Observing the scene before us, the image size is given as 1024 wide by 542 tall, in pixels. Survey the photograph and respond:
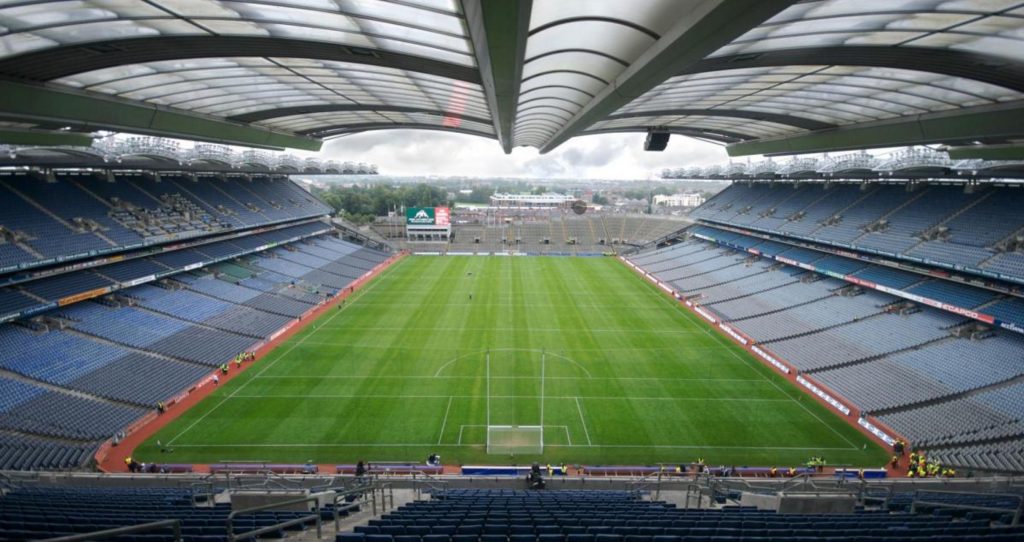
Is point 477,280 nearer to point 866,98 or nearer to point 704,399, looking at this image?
point 704,399

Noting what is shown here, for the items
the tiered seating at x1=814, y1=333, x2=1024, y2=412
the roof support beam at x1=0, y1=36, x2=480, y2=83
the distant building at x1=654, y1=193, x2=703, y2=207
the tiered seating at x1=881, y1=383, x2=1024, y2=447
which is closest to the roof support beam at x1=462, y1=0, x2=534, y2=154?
the roof support beam at x1=0, y1=36, x2=480, y2=83

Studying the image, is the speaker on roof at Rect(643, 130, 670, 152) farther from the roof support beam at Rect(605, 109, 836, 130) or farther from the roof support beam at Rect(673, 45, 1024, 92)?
the roof support beam at Rect(673, 45, 1024, 92)

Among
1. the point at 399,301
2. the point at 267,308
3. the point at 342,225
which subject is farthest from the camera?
the point at 342,225

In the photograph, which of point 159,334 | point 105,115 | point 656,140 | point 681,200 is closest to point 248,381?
point 159,334

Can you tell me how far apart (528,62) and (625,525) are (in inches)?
360

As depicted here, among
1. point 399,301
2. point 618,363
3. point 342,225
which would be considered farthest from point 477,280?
point 342,225

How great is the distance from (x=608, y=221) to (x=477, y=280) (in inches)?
1535

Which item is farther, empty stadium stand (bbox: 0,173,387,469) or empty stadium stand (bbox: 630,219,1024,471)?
empty stadium stand (bbox: 0,173,387,469)

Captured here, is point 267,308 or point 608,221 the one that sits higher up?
point 608,221

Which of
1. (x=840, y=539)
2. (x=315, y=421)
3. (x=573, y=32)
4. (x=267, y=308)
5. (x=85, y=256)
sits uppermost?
(x=573, y=32)

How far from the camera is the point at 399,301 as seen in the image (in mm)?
41844

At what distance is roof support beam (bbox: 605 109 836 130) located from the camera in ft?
66.6

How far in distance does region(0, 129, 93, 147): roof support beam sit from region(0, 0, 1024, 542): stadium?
0.46ft

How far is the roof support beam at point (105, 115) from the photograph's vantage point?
38.8ft
